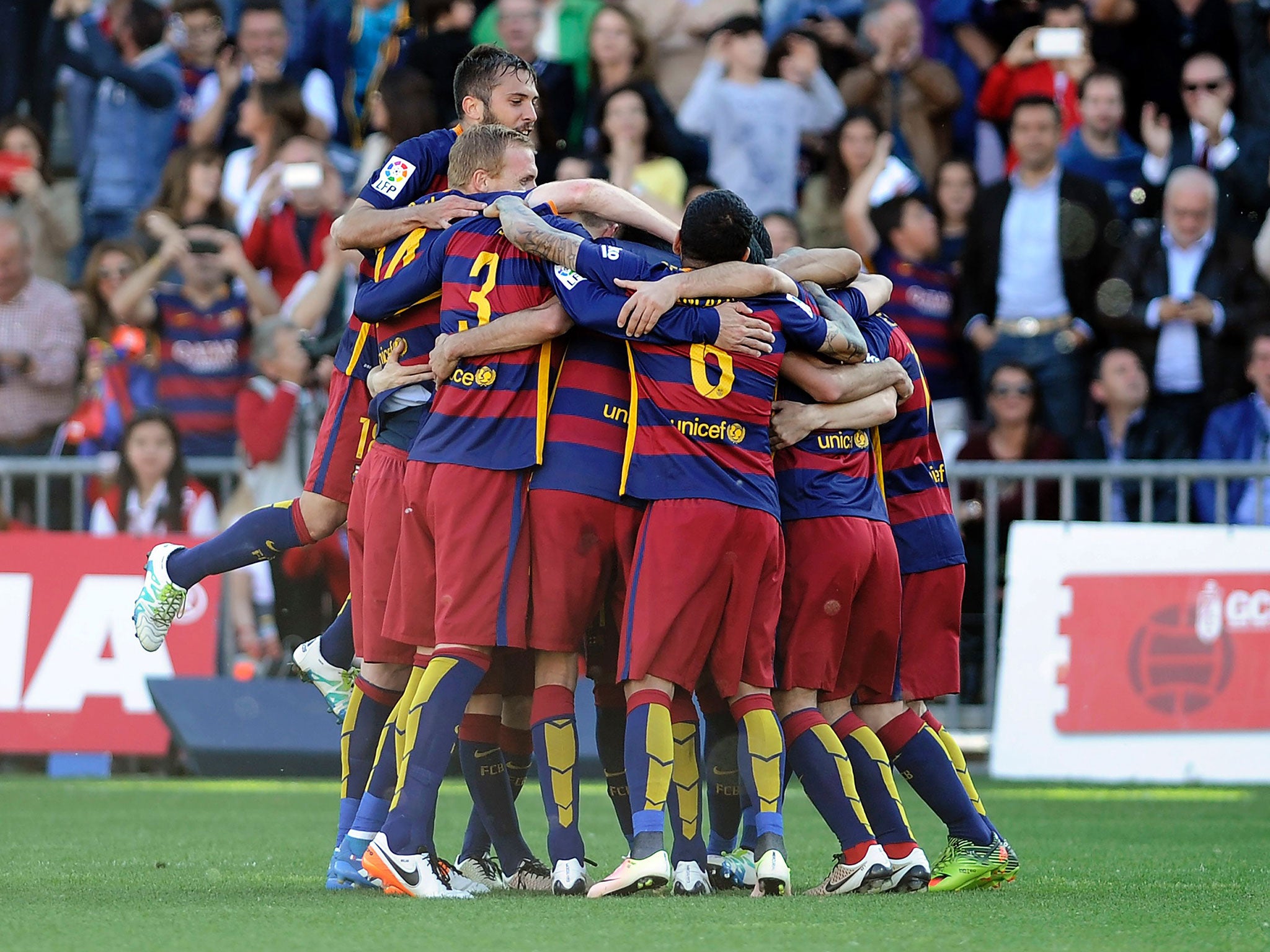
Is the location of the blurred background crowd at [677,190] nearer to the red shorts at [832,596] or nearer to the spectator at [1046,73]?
the spectator at [1046,73]

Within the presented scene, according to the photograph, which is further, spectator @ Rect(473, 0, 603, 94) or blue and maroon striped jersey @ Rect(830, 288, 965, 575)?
spectator @ Rect(473, 0, 603, 94)

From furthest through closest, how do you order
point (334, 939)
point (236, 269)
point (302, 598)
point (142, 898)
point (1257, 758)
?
point (236, 269)
point (302, 598)
point (1257, 758)
point (142, 898)
point (334, 939)

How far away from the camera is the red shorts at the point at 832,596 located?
6.29m

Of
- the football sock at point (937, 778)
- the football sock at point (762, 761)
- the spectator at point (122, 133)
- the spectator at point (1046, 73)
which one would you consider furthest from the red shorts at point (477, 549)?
the spectator at point (122, 133)

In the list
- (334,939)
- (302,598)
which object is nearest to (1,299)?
(302,598)

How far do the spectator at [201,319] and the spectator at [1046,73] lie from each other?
5.09 m

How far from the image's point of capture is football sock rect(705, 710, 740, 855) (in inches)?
263

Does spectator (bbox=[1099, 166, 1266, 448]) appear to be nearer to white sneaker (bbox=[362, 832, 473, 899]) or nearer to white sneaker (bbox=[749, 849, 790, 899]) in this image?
white sneaker (bbox=[749, 849, 790, 899])

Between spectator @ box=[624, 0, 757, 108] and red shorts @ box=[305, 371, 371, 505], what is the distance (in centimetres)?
743

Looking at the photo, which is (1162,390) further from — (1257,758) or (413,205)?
Result: (413,205)

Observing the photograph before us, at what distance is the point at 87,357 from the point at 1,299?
2.26ft

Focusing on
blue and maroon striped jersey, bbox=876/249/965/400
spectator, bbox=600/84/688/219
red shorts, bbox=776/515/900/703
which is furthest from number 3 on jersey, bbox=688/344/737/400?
spectator, bbox=600/84/688/219

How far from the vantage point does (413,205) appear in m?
6.61

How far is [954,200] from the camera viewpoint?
1255 cm
